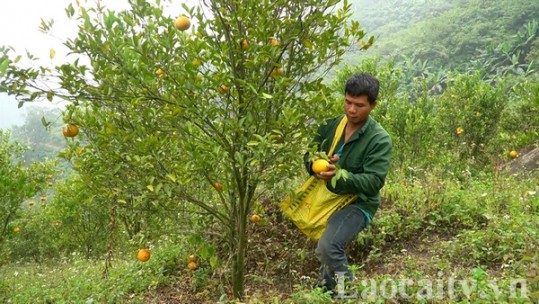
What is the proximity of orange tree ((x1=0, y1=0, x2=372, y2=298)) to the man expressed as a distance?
0.23 metres

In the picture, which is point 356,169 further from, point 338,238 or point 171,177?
point 171,177

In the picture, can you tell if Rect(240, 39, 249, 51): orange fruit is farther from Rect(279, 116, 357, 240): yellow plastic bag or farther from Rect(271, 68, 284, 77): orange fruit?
A: Rect(279, 116, 357, 240): yellow plastic bag

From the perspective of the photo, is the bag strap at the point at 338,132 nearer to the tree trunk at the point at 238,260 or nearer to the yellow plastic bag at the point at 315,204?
the yellow plastic bag at the point at 315,204

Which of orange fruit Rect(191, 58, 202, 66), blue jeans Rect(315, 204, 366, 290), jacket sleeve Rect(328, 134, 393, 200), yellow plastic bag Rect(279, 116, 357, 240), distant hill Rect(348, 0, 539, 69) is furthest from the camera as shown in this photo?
distant hill Rect(348, 0, 539, 69)

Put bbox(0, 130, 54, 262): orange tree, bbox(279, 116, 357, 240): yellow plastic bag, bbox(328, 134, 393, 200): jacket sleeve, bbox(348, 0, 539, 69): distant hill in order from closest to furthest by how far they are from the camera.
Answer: bbox(328, 134, 393, 200): jacket sleeve
bbox(279, 116, 357, 240): yellow plastic bag
bbox(0, 130, 54, 262): orange tree
bbox(348, 0, 539, 69): distant hill

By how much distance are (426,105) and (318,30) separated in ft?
21.6

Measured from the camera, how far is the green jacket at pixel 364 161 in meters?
2.84

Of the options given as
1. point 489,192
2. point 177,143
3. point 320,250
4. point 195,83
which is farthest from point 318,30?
point 489,192

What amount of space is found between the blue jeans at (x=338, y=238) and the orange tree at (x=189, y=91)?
54 cm

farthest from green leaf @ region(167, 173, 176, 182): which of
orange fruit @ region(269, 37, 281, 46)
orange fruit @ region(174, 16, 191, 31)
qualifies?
orange fruit @ region(269, 37, 281, 46)

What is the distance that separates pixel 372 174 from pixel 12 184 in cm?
643

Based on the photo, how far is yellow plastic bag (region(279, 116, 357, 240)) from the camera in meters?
3.06

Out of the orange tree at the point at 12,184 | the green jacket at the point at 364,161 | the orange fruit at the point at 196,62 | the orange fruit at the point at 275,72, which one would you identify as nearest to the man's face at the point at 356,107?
the green jacket at the point at 364,161

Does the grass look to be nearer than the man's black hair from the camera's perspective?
No
